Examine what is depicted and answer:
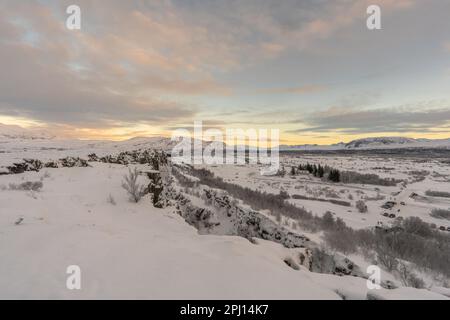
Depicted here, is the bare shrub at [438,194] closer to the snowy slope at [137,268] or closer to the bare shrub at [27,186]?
the snowy slope at [137,268]

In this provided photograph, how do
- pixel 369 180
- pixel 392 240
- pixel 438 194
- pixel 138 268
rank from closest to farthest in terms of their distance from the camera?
pixel 138 268
pixel 392 240
pixel 438 194
pixel 369 180

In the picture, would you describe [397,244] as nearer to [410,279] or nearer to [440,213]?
[410,279]

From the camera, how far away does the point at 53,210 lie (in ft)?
22.6

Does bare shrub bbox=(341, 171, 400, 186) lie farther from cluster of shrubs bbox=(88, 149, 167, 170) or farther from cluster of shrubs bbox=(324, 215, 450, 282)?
cluster of shrubs bbox=(88, 149, 167, 170)

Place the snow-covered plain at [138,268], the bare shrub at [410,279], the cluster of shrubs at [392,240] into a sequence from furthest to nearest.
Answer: the cluster of shrubs at [392,240] → the bare shrub at [410,279] → the snow-covered plain at [138,268]

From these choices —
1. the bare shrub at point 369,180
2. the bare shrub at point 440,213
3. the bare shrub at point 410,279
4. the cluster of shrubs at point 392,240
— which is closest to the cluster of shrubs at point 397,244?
the cluster of shrubs at point 392,240

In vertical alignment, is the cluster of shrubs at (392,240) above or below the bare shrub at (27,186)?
below

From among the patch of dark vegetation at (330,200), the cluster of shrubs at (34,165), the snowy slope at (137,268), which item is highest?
the cluster of shrubs at (34,165)

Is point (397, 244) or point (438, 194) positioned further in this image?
point (438, 194)

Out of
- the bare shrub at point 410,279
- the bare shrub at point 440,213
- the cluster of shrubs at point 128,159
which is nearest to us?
the bare shrub at point 410,279

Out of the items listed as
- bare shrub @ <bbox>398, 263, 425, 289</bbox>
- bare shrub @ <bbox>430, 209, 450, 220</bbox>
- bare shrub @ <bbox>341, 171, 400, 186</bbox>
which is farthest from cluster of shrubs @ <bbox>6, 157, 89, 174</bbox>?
bare shrub @ <bbox>341, 171, 400, 186</bbox>

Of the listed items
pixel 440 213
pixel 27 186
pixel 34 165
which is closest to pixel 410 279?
pixel 440 213
